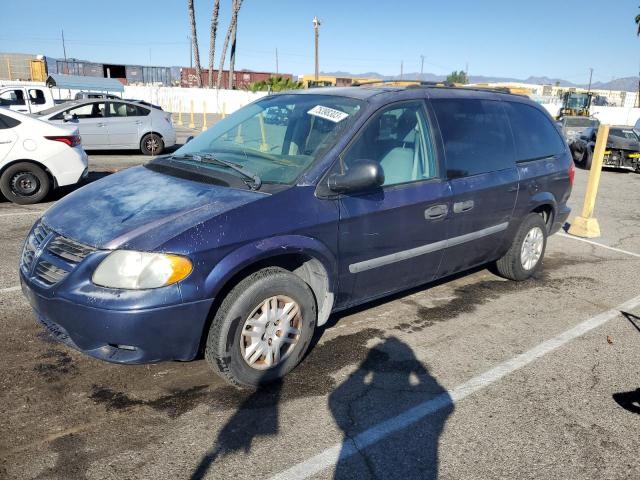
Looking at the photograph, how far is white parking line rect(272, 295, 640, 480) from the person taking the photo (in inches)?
99.3

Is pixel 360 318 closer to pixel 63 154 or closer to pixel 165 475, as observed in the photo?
pixel 165 475

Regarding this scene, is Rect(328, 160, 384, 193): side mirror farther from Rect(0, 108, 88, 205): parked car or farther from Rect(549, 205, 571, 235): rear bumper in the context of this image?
Rect(0, 108, 88, 205): parked car

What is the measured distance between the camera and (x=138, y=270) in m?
2.69

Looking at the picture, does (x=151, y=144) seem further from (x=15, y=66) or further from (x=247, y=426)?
(x=15, y=66)

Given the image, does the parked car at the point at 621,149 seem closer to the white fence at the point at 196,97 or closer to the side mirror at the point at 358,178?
the side mirror at the point at 358,178

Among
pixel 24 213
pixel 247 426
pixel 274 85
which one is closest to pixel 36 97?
pixel 24 213

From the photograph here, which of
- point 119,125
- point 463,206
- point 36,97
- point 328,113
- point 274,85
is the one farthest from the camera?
point 274,85

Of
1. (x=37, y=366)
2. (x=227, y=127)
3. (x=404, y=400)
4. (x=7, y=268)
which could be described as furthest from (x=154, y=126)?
(x=404, y=400)

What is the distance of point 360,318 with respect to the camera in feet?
14.0

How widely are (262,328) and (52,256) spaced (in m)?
1.25

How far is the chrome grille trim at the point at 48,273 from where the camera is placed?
2.82 metres

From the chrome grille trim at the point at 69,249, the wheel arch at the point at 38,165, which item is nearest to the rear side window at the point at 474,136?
the chrome grille trim at the point at 69,249

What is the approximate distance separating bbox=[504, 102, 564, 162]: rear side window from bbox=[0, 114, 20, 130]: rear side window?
22.6 feet

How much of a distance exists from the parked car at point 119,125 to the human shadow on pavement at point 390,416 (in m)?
11.7
